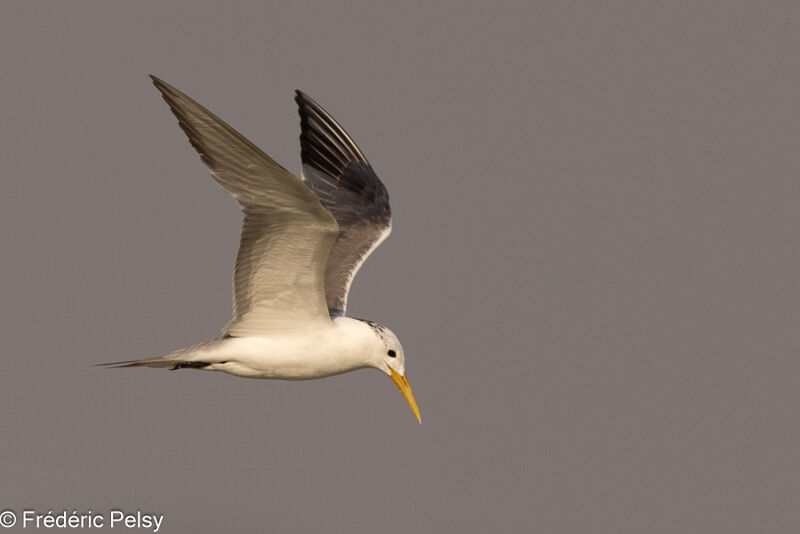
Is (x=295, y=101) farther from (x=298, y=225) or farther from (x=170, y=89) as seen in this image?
(x=170, y=89)

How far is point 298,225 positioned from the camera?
12789mm

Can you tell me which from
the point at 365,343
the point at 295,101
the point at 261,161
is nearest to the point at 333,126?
the point at 295,101

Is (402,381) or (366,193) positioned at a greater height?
(366,193)

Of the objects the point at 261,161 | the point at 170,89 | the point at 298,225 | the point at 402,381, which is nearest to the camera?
the point at 170,89

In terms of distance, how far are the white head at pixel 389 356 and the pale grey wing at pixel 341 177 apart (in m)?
2.84

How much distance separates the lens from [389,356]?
48.4 feet

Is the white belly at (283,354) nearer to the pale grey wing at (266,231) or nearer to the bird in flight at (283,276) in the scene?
the bird in flight at (283,276)

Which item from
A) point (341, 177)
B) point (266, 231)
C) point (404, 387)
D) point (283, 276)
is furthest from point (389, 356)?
point (341, 177)

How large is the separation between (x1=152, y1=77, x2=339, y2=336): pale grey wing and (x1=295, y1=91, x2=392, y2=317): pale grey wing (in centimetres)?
337

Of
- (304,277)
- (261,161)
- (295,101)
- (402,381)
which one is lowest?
(402,381)

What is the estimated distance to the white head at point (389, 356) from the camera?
14.6 m

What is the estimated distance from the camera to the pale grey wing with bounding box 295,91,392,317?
693 inches

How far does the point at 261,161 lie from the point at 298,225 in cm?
117

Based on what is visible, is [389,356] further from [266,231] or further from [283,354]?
[266,231]
